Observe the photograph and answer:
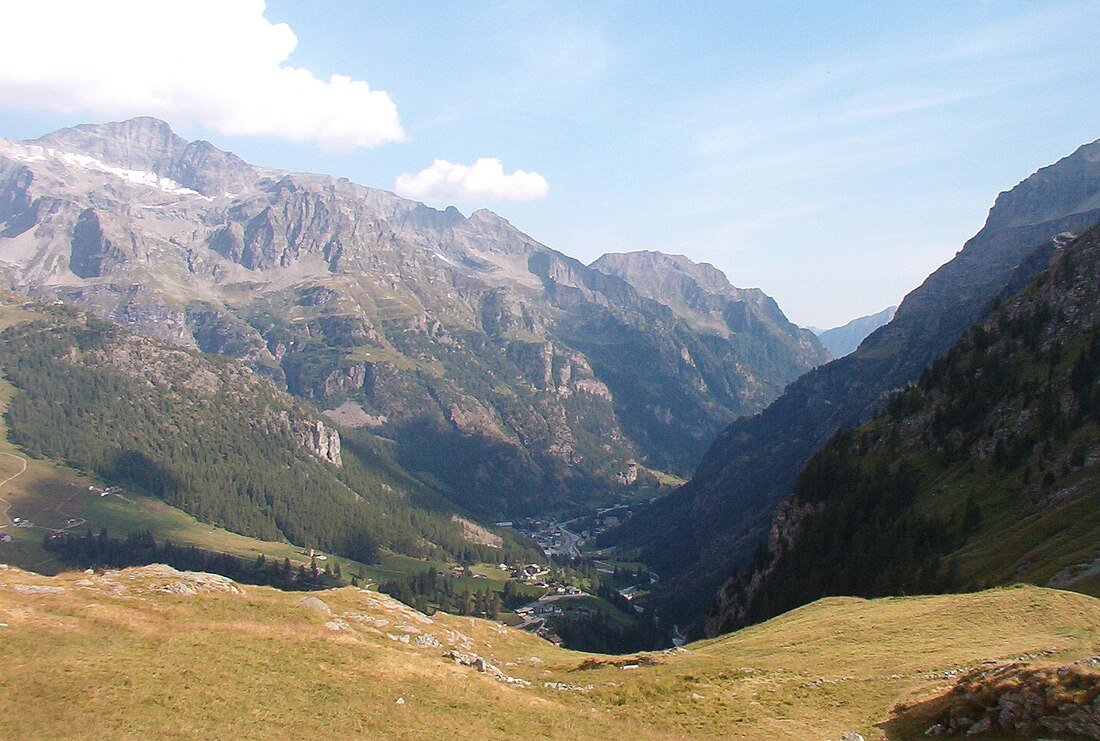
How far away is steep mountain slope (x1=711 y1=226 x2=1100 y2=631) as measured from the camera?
10200 cm

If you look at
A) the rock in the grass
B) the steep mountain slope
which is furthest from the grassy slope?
the steep mountain slope

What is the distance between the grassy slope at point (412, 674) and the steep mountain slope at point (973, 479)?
28.7 meters

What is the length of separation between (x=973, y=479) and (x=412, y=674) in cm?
12593

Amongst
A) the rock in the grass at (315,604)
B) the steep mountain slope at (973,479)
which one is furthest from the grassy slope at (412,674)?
the steep mountain slope at (973,479)

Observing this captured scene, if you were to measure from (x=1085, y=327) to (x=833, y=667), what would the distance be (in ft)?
470

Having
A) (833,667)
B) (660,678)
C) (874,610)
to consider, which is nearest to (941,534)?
(874,610)

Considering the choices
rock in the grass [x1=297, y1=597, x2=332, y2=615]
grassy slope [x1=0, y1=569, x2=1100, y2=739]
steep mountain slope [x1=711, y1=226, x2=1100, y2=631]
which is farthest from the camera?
steep mountain slope [x1=711, y1=226, x2=1100, y2=631]

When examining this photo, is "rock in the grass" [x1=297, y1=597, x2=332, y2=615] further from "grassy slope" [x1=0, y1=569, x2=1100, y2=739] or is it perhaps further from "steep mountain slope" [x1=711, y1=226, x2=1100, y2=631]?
"steep mountain slope" [x1=711, y1=226, x2=1100, y2=631]

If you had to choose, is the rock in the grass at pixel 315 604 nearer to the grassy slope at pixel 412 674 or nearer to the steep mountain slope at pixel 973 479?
the grassy slope at pixel 412 674

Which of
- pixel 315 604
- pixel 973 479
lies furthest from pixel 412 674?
pixel 973 479

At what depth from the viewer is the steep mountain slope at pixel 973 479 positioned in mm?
102000

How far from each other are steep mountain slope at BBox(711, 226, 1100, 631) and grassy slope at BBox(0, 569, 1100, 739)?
2875 cm

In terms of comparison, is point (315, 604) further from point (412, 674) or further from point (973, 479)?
point (973, 479)

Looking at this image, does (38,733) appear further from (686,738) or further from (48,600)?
(686,738)
